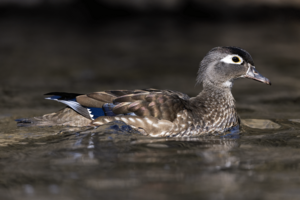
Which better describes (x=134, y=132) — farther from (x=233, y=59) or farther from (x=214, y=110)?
(x=233, y=59)

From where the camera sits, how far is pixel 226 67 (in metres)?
6.66

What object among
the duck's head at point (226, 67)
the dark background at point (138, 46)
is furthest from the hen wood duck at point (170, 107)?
the dark background at point (138, 46)

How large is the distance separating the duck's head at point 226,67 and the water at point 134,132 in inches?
29.1

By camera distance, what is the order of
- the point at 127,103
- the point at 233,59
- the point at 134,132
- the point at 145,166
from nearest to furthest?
the point at 145,166, the point at 134,132, the point at 127,103, the point at 233,59

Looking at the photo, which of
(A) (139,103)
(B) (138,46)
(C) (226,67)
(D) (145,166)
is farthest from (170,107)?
(B) (138,46)

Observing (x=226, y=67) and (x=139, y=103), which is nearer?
(x=139, y=103)

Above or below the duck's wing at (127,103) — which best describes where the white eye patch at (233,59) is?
above

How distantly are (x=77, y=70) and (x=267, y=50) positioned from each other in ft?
17.7

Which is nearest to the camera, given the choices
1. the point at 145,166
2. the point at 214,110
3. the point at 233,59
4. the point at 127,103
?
the point at 145,166

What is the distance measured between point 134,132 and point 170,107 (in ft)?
1.92

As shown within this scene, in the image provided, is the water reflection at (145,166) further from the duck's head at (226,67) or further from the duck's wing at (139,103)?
the duck's head at (226,67)

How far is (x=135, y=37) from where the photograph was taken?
44.8 ft

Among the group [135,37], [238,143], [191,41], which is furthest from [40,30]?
[238,143]

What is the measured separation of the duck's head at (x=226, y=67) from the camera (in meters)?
6.59
